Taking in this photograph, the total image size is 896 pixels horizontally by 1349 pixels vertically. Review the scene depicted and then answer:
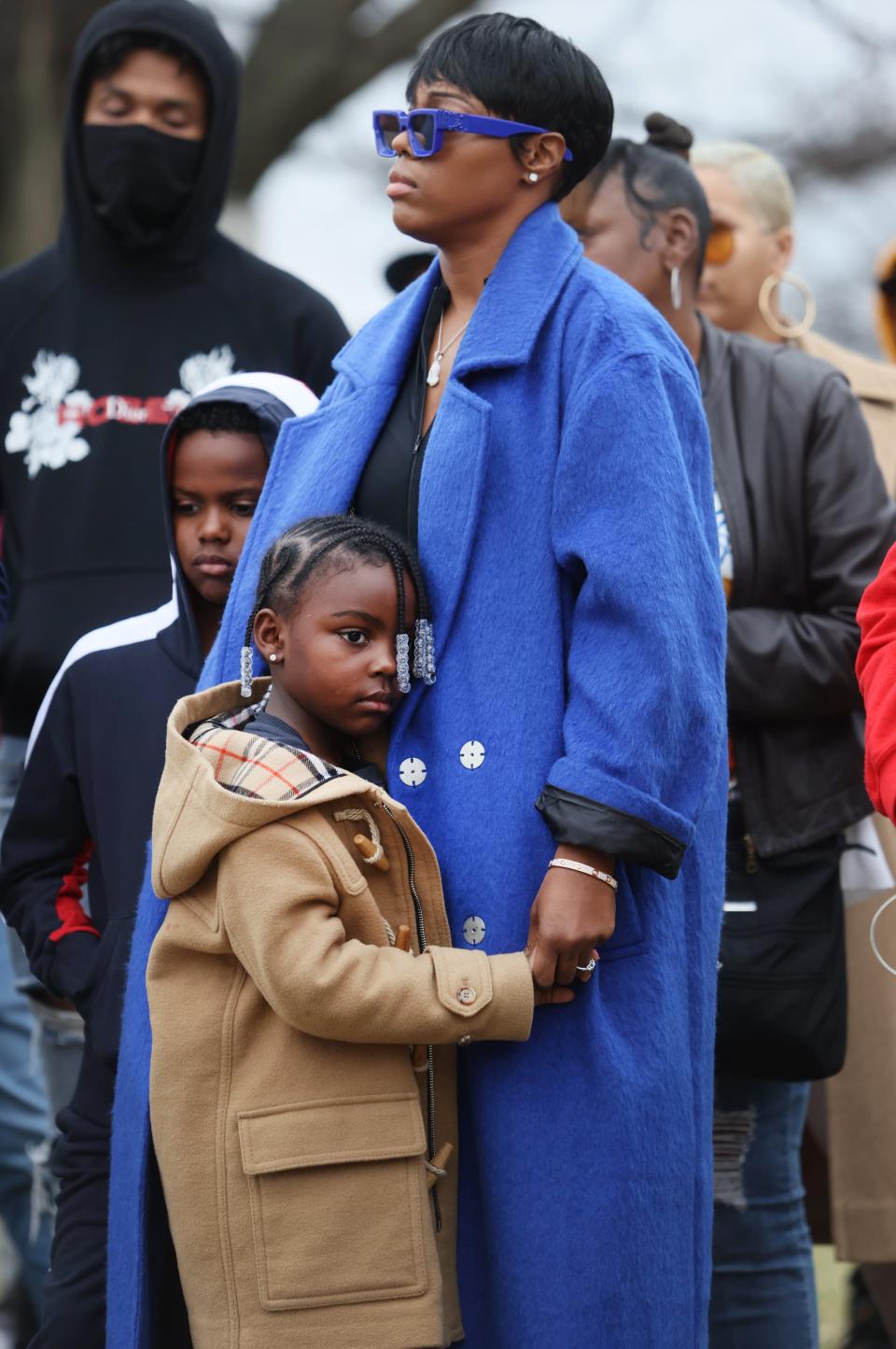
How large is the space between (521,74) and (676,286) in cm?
111

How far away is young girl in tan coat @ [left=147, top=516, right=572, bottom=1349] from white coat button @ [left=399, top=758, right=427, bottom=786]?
3.2 inches

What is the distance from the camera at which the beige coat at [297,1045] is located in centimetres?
260

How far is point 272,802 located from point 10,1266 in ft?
8.86

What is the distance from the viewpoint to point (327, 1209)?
2.62m

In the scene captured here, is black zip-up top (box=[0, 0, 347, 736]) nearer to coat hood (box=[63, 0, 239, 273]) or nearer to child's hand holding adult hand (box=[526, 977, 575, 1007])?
coat hood (box=[63, 0, 239, 273])

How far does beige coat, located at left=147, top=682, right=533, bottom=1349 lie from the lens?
2.60 meters

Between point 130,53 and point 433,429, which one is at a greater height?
point 130,53

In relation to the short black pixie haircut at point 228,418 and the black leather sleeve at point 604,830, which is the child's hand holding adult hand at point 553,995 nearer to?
the black leather sleeve at point 604,830

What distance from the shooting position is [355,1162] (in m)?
2.62

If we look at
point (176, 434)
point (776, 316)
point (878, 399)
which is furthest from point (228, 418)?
point (776, 316)

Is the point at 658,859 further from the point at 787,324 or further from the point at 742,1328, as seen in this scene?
the point at 787,324

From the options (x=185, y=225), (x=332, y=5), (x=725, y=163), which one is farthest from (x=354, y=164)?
(x=185, y=225)

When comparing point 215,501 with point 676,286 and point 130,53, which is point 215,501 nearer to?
point 676,286

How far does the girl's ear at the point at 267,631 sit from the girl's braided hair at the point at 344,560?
1 centimetres
